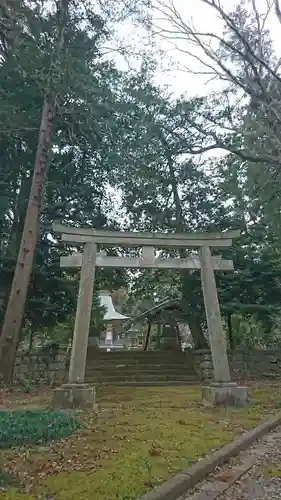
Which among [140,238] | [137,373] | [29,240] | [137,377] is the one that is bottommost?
[137,377]

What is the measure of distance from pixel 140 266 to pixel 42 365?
5.47 m

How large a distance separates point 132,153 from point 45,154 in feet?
8.91

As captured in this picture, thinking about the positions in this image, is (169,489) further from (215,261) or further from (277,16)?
(277,16)

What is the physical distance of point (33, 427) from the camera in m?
5.16

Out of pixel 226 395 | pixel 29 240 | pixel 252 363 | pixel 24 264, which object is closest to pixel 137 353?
pixel 252 363

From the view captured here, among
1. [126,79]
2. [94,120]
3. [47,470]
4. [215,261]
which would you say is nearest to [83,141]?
[94,120]

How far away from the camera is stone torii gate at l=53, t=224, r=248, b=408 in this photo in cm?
789

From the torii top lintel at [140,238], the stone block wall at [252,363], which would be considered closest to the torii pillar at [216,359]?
the torii top lintel at [140,238]

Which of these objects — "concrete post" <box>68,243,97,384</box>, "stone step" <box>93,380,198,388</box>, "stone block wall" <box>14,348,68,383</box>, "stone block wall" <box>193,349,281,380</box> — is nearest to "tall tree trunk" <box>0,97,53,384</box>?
"stone block wall" <box>14,348,68,383</box>

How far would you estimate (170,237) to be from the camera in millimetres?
9156

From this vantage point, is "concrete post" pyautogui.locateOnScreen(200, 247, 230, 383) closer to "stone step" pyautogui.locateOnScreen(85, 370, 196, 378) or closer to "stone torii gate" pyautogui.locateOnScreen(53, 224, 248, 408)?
"stone torii gate" pyautogui.locateOnScreen(53, 224, 248, 408)

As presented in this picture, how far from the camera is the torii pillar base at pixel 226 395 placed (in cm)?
802

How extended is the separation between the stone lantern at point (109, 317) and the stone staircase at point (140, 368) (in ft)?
30.0

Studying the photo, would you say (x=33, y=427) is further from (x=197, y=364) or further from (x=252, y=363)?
(x=252, y=363)
